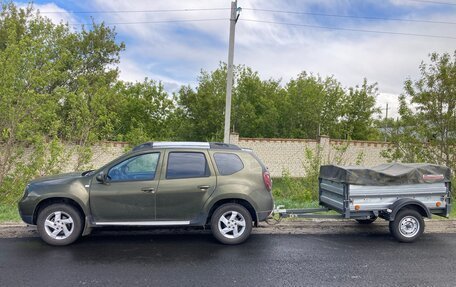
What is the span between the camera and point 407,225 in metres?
6.71

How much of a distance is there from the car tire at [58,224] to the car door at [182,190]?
1.35m

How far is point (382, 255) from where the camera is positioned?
5.93m

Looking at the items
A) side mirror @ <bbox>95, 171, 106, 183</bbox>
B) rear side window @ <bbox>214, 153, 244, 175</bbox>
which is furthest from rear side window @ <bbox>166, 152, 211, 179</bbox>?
side mirror @ <bbox>95, 171, 106, 183</bbox>

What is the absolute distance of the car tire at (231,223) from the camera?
249 inches

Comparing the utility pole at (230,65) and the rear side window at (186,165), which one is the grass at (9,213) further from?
the utility pole at (230,65)

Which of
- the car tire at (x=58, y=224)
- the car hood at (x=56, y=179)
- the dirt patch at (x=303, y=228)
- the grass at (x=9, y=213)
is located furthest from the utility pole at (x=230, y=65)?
the car tire at (x=58, y=224)

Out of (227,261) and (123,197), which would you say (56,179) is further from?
(227,261)

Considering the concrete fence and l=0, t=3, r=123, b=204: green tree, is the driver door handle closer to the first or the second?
l=0, t=3, r=123, b=204: green tree

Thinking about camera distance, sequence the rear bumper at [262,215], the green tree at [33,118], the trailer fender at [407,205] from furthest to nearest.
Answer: the green tree at [33,118] < the trailer fender at [407,205] < the rear bumper at [262,215]

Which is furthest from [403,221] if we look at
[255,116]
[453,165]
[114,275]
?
[255,116]

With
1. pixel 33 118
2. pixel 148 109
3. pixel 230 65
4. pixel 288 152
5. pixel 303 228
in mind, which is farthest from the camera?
pixel 148 109

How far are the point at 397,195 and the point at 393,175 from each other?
1.24ft

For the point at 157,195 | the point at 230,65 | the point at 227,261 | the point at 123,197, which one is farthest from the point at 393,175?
the point at 230,65

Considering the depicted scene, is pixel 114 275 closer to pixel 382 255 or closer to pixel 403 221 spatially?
pixel 382 255
